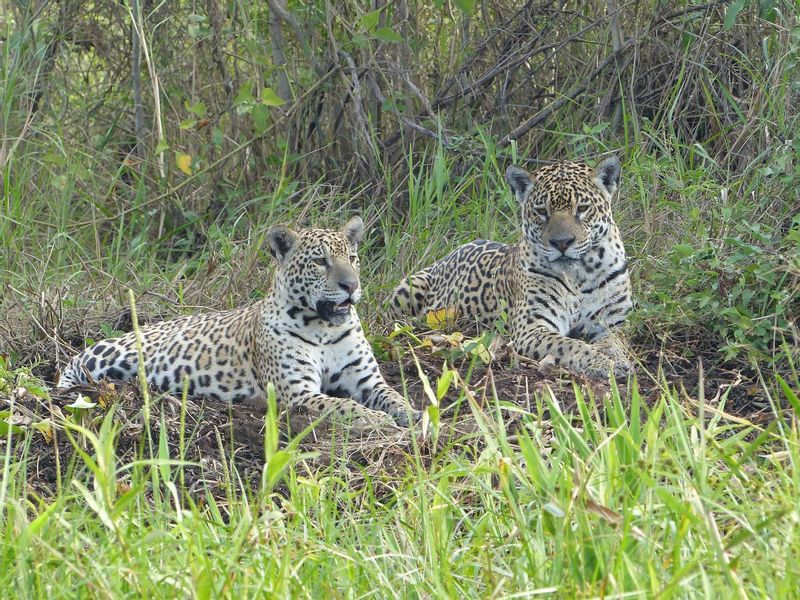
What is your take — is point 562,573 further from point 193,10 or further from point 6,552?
point 193,10

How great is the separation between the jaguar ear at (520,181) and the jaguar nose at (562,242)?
1.61ft

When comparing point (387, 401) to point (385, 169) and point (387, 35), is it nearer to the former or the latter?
point (387, 35)

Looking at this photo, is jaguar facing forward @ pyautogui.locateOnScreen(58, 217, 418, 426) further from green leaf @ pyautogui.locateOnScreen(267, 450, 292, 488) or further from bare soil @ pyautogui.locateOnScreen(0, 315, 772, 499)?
green leaf @ pyautogui.locateOnScreen(267, 450, 292, 488)

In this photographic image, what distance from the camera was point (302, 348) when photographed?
23.0 ft

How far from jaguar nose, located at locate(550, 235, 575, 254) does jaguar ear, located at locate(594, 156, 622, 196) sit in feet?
1.47

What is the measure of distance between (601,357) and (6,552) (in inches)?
158

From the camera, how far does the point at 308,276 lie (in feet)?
22.6

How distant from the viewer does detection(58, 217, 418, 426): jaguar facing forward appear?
6801mm

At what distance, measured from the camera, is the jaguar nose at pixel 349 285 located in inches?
266

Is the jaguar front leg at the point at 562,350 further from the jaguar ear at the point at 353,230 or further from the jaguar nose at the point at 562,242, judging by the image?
the jaguar ear at the point at 353,230

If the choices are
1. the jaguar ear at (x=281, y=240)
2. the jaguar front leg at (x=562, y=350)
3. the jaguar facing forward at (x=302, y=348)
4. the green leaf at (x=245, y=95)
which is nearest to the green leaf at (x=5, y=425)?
the jaguar facing forward at (x=302, y=348)

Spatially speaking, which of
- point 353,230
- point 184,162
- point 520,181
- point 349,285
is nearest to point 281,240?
point 353,230

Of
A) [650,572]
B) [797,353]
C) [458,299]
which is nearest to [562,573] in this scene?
[650,572]

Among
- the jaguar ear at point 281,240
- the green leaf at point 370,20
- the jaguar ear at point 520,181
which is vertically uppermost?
the green leaf at point 370,20
